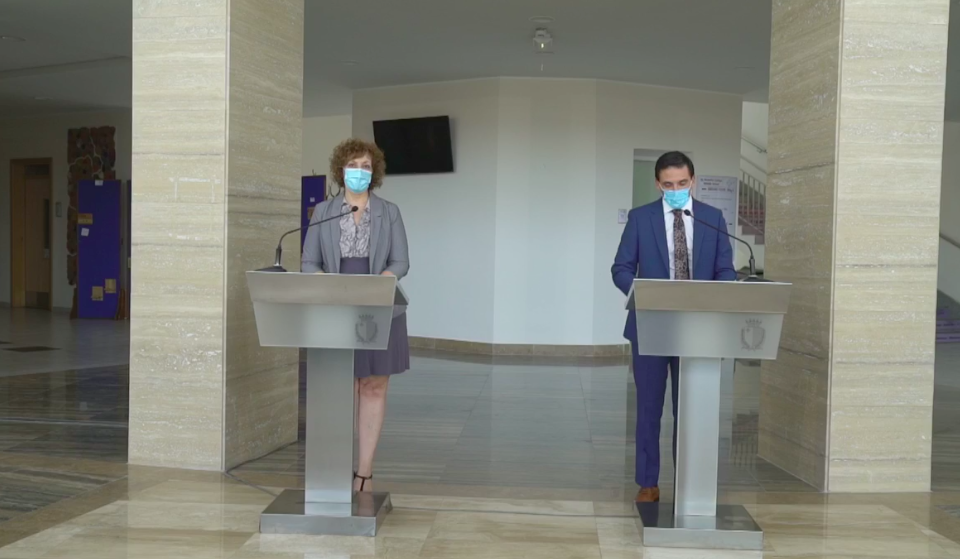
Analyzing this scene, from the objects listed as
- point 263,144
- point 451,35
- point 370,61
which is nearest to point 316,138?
point 370,61

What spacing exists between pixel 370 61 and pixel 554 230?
269 cm

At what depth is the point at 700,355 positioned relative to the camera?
360 centimetres

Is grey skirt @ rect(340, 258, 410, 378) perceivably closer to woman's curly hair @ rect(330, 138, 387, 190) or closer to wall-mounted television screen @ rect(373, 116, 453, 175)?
woman's curly hair @ rect(330, 138, 387, 190)

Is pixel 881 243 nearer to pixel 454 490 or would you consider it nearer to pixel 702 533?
pixel 702 533

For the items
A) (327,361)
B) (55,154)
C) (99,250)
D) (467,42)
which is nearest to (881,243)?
(327,361)

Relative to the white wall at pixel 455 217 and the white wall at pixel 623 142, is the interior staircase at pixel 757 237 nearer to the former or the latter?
the white wall at pixel 623 142

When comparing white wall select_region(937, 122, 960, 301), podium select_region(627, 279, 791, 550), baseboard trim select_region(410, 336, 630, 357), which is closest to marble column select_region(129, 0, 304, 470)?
podium select_region(627, 279, 791, 550)

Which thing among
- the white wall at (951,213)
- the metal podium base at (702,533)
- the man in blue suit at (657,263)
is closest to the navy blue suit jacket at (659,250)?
the man in blue suit at (657,263)

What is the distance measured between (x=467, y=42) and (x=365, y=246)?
5284 millimetres

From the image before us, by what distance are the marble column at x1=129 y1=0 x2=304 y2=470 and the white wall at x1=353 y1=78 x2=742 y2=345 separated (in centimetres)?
581

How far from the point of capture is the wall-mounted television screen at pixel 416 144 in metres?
10.9

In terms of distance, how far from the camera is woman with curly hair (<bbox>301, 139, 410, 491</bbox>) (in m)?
4.14

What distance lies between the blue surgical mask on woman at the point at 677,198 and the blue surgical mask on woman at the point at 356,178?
1261 mm

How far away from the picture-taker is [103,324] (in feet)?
44.2
